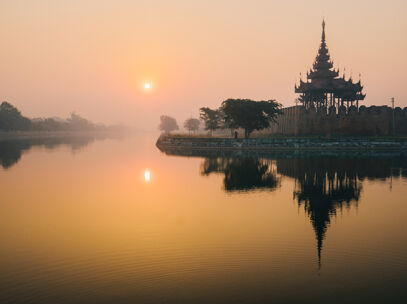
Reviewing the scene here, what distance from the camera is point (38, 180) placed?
3453cm

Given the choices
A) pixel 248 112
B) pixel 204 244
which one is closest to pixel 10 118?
pixel 248 112

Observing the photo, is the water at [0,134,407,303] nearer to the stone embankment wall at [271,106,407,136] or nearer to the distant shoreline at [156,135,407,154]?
the distant shoreline at [156,135,407,154]

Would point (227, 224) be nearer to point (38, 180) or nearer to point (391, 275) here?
point (391, 275)

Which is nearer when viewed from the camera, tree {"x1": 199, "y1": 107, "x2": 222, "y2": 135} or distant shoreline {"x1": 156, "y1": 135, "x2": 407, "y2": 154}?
distant shoreline {"x1": 156, "y1": 135, "x2": 407, "y2": 154}

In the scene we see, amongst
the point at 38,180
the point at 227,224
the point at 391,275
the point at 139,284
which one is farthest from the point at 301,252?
the point at 38,180

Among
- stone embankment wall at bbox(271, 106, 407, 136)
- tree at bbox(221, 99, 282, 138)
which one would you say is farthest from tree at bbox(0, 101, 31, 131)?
stone embankment wall at bbox(271, 106, 407, 136)

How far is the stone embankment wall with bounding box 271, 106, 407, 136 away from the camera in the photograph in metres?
86.7

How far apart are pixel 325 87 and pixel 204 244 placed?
8280 centimetres

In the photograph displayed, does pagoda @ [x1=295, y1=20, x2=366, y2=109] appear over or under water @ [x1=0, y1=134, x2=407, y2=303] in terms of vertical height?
over

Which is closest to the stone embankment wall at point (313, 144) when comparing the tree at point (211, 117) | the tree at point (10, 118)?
the tree at point (211, 117)

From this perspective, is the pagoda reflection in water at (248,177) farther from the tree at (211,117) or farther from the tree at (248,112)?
the tree at (211,117)

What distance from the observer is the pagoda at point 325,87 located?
91.6m

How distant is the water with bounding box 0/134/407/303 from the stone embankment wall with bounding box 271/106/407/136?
58405 mm

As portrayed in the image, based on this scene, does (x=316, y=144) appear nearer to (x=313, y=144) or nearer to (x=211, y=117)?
(x=313, y=144)
